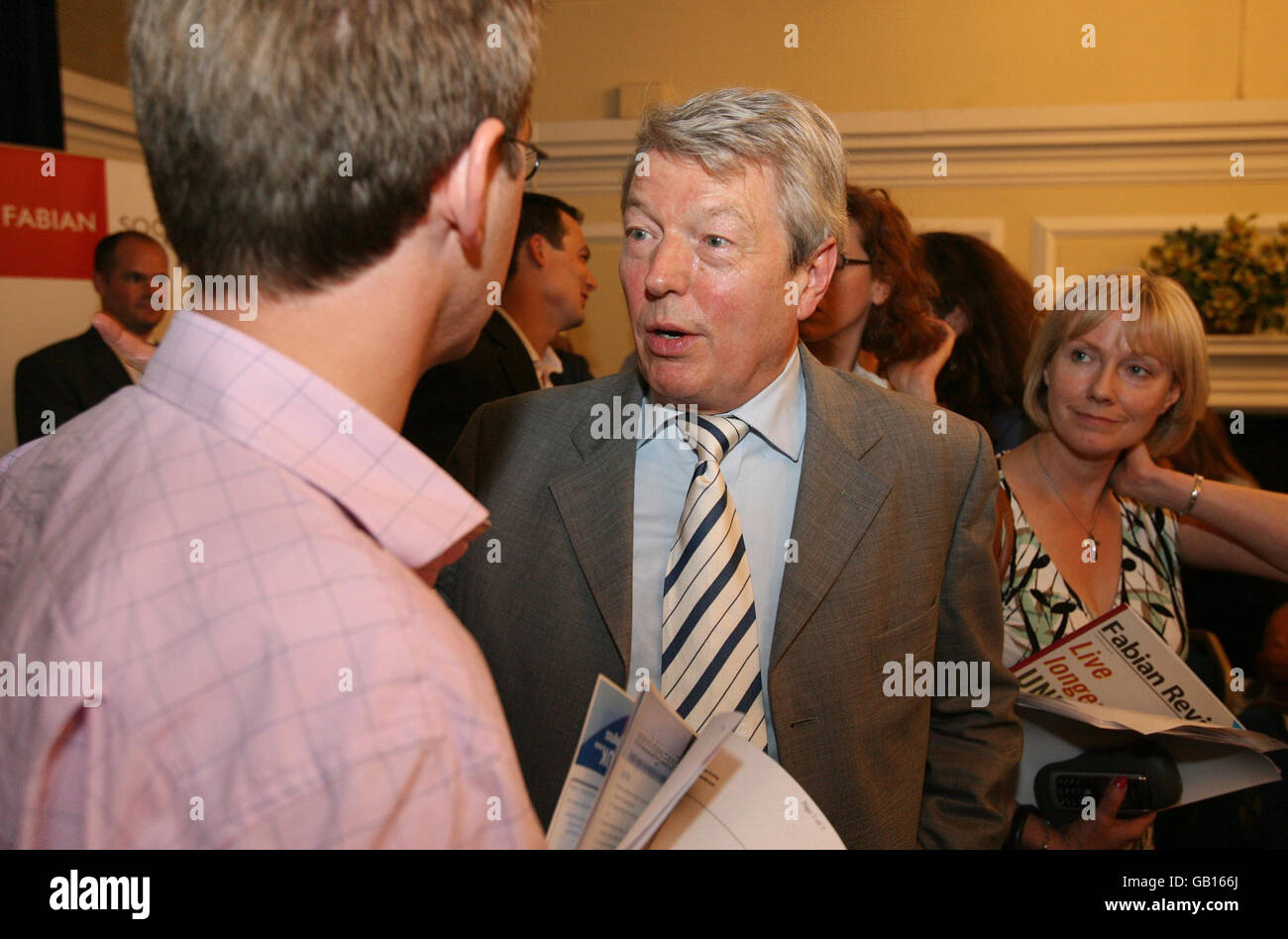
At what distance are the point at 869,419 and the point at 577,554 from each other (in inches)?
21.1

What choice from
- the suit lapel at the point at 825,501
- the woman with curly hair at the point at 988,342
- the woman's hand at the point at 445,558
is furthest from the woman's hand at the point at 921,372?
the woman's hand at the point at 445,558

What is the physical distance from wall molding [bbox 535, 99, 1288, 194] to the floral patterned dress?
291 cm

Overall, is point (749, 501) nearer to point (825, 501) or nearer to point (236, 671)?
point (825, 501)

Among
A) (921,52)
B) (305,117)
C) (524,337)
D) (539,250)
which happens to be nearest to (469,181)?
(305,117)

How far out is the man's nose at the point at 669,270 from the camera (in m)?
1.52

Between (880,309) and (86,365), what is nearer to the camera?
(880,309)

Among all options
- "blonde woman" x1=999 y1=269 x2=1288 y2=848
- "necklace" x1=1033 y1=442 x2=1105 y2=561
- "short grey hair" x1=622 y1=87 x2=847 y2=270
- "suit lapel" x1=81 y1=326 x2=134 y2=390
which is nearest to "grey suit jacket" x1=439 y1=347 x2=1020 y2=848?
"short grey hair" x1=622 y1=87 x2=847 y2=270

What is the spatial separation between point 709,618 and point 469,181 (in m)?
0.86

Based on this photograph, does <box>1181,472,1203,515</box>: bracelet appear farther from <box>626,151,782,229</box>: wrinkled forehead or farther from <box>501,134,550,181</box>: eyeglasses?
<box>501,134,550,181</box>: eyeglasses

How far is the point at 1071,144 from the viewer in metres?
4.84

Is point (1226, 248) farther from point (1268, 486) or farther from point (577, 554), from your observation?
point (577, 554)

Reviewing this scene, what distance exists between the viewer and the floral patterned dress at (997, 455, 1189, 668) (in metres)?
2.15

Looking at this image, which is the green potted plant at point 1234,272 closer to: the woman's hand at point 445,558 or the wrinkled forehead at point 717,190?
the wrinkled forehead at point 717,190
